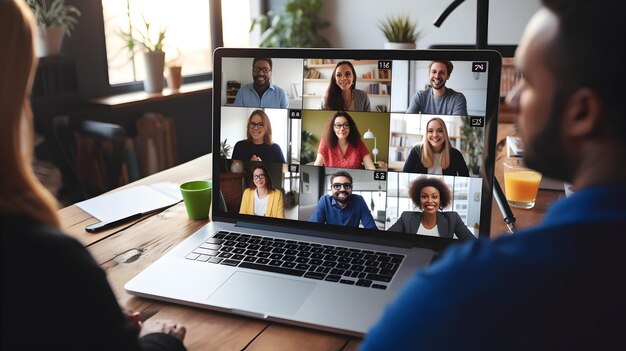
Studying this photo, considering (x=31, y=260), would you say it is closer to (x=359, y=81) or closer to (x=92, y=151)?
(x=359, y=81)

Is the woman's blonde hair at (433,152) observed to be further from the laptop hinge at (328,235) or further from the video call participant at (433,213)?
the laptop hinge at (328,235)

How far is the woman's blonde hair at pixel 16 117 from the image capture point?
1.98ft

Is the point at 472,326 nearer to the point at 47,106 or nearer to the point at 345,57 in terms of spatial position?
the point at 345,57

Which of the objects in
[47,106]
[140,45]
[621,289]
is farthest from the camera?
[140,45]

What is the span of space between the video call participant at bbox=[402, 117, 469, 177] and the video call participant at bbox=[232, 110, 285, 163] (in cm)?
26

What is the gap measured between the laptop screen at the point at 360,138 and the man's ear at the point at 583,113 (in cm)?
49

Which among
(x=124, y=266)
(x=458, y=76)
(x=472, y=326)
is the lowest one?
(x=124, y=266)

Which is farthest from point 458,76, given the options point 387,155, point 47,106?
point 47,106

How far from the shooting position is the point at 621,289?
46cm

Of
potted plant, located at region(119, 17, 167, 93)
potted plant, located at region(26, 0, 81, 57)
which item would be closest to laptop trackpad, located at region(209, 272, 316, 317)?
potted plant, located at region(26, 0, 81, 57)

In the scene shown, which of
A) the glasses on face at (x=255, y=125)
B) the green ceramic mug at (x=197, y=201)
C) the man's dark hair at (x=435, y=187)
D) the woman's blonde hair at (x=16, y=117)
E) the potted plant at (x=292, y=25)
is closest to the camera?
the woman's blonde hair at (x=16, y=117)

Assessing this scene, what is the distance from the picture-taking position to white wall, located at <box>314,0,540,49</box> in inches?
161

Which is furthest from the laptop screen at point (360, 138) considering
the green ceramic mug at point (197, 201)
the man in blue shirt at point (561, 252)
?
the man in blue shirt at point (561, 252)

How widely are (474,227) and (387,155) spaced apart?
20 cm
